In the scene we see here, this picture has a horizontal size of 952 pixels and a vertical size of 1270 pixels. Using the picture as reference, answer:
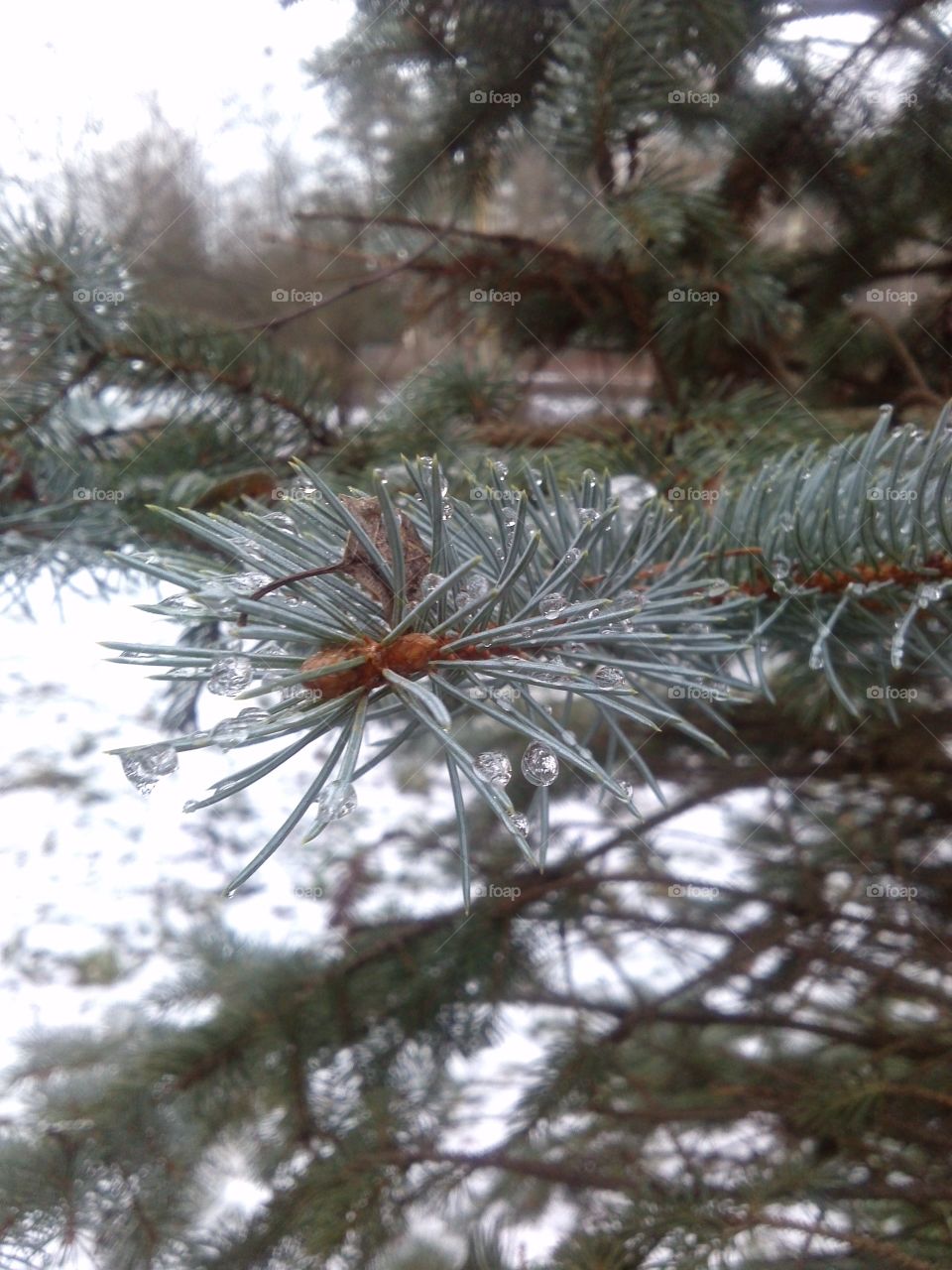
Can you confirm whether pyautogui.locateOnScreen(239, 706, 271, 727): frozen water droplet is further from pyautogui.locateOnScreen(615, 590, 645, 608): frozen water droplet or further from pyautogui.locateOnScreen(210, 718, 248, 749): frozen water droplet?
pyautogui.locateOnScreen(615, 590, 645, 608): frozen water droplet

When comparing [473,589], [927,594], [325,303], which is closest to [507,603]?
[473,589]

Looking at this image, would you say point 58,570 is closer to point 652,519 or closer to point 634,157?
point 652,519

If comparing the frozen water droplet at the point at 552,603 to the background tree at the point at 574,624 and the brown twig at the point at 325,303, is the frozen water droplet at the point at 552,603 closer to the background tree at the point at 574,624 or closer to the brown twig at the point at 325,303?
the background tree at the point at 574,624

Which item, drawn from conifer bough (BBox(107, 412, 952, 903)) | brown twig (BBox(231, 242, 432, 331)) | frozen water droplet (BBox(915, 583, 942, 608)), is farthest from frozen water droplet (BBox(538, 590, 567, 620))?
brown twig (BBox(231, 242, 432, 331))

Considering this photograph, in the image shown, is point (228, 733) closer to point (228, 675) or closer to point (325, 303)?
point (228, 675)

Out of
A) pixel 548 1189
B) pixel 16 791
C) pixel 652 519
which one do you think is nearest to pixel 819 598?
pixel 652 519

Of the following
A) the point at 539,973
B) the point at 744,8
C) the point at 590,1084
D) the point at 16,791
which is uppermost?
the point at 744,8
